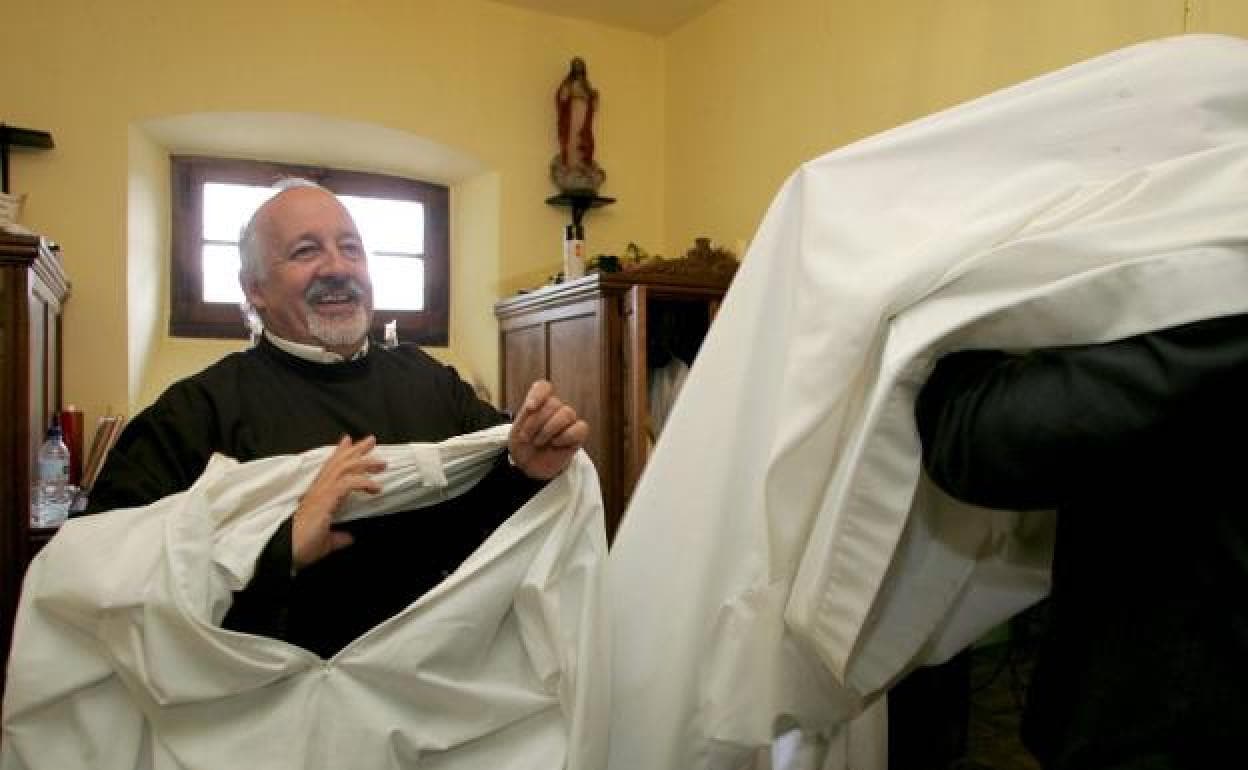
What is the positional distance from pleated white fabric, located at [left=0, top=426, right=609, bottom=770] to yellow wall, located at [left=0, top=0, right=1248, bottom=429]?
174cm

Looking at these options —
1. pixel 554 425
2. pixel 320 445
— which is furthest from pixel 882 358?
pixel 320 445

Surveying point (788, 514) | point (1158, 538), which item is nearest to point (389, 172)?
point (788, 514)

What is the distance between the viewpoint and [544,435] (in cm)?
117

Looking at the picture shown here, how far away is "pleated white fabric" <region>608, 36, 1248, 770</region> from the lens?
672 millimetres

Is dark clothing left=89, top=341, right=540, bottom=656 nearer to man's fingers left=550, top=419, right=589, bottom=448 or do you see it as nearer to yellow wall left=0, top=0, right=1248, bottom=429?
man's fingers left=550, top=419, right=589, bottom=448

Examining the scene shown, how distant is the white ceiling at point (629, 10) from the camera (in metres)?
3.07

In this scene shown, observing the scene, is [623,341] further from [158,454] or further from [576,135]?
[158,454]

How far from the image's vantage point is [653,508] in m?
1.04

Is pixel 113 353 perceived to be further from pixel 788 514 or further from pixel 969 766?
pixel 969 766

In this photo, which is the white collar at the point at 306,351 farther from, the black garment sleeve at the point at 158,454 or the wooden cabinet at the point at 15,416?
the wooden cabinet at the point at 15,416

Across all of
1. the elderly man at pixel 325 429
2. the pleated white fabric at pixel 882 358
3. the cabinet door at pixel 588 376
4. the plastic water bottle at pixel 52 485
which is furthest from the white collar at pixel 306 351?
the cabinet door at pixel 588 376

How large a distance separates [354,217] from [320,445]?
4.99 feet

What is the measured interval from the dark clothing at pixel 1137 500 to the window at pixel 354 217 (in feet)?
8.59

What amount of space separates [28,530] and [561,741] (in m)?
1.49
